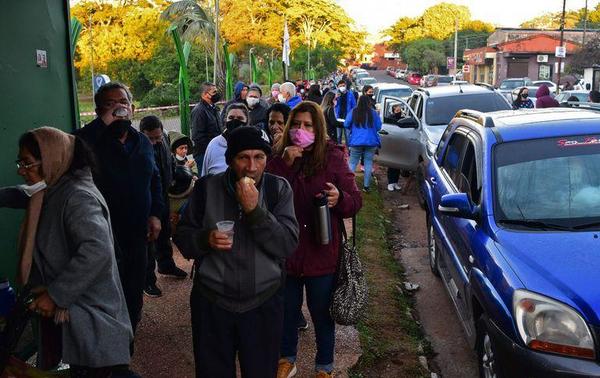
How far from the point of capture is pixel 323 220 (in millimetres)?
3656

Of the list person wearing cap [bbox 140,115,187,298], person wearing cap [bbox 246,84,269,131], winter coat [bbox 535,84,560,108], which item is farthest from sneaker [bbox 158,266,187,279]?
winter coat [bbox 535,84,560,108]

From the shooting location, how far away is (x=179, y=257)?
740 centimetres

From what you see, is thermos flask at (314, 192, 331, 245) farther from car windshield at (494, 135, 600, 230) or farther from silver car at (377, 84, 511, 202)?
silver car at (377, 84, 511, 202)

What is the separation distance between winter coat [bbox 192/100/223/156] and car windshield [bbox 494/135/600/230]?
453 centimetres

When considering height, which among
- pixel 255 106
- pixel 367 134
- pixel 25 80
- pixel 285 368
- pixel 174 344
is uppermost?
pixel 25 80

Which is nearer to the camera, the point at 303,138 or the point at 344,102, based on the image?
the point at 303,138

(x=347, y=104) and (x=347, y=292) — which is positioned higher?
(x=347, y=104)

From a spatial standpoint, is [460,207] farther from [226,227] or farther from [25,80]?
[25,80]

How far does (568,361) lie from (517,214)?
1.25 m

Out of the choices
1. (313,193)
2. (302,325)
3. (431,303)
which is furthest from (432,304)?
(313,193)

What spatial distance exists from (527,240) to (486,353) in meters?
0.74

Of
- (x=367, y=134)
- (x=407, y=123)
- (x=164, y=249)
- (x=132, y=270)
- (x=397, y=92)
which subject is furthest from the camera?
(x=397, y=92)

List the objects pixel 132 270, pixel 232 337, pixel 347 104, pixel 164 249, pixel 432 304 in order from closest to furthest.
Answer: pixel 232 337 < pixel 132 270 < pixel 432 304 < pixel 164 249 < pixel 347 104

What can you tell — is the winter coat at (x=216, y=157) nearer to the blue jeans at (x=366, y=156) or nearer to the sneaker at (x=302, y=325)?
the sneaker at (x=302, y=325)
